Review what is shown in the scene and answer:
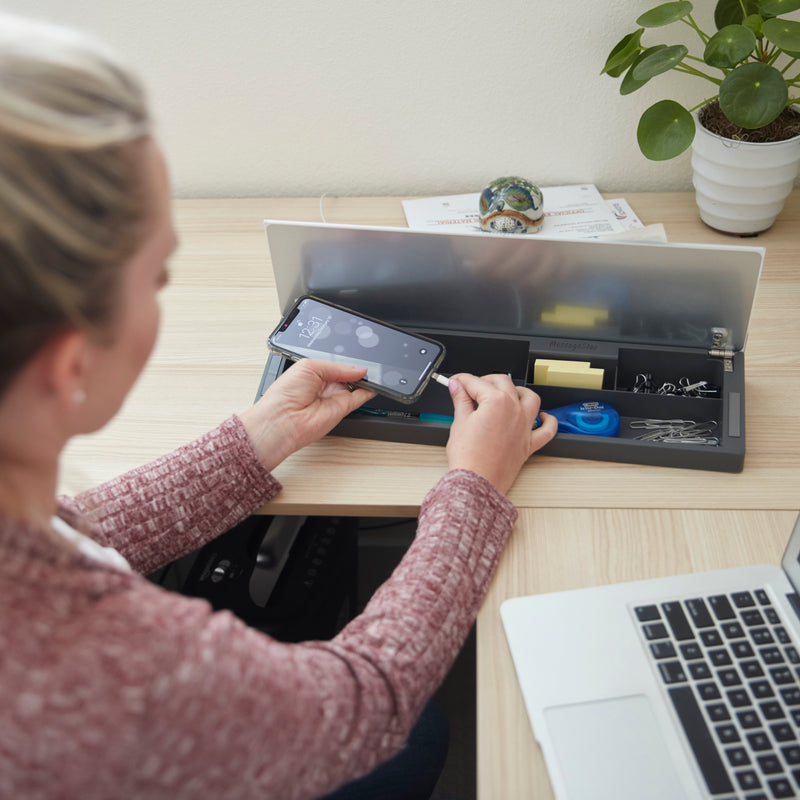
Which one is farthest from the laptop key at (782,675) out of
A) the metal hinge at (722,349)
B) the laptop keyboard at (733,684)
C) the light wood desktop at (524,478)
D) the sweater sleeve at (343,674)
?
the metal hinge at (722,349)

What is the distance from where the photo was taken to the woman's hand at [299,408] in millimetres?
869

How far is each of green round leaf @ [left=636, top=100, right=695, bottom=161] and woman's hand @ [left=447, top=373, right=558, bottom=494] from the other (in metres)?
0.42

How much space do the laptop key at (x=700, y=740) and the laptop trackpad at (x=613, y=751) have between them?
0.02 m

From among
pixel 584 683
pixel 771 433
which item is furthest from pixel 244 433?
pixel 771 433

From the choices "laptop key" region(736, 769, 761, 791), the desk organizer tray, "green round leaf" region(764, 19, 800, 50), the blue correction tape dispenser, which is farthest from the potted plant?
"laptop key" region(736, 769, 761, 791)

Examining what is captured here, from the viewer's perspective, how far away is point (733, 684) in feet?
2.10

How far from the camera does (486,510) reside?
78 cm

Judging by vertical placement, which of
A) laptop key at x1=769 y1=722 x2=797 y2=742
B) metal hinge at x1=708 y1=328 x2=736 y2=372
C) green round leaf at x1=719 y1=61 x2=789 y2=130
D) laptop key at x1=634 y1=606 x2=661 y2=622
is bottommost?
laptop key at x1=769 y1=722 x2=797 y2=742

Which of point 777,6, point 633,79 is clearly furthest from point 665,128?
point 777,6

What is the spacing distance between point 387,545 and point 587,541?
829 millimetres

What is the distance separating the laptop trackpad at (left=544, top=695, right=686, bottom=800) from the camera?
0.59m

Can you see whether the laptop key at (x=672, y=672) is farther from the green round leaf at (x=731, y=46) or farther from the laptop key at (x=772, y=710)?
the green round leaf at (x=731, y=46)

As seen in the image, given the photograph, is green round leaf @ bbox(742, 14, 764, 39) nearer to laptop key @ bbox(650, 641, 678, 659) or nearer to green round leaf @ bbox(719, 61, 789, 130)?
green round leaf @ bbox(719, 61, 789, 130)

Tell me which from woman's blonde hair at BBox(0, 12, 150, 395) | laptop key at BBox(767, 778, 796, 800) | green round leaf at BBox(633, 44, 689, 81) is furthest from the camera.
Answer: green round leaf at BBox(633, 44, 689, 81)
